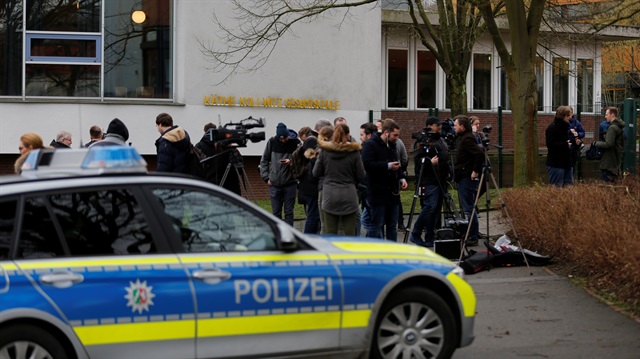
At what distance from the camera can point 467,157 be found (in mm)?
13703

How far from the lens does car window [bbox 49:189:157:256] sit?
6.06 metres

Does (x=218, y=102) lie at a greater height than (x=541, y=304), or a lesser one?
greater

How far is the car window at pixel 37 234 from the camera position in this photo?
5.91 meters

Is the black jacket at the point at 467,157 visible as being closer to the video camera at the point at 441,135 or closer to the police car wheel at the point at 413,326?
the video camera at the point at 441,135

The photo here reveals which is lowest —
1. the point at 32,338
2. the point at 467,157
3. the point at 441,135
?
the point at 32,338

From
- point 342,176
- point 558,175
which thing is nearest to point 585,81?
point 558,175

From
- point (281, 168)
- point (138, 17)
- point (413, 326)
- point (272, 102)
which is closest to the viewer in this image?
point (413, 326)

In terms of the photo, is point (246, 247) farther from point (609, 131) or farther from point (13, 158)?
point (13, 158)

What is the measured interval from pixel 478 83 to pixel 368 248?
26.3 m

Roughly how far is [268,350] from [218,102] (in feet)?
56.7

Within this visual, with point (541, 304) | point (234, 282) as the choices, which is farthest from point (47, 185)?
point (541, 304)

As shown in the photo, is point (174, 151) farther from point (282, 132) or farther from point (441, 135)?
point (441, 135)

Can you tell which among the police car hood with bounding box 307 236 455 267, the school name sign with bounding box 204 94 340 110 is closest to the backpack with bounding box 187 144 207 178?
the police car hood with bounding box 307 236 455 267

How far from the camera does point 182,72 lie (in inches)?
902
